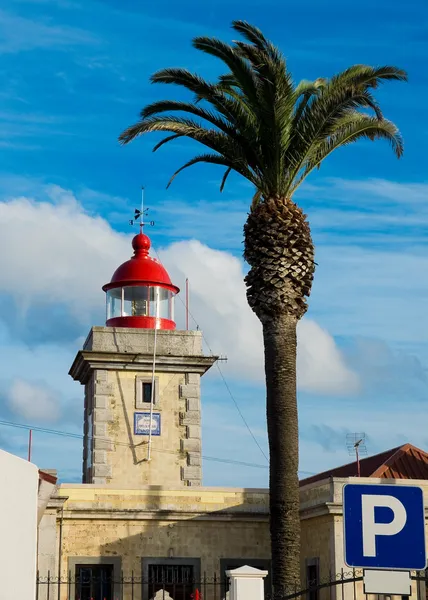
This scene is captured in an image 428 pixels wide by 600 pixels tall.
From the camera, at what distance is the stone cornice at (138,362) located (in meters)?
31.6

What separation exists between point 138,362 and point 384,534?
2447cm

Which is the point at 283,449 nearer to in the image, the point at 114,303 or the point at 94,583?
the point at 94,583

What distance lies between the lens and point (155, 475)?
101 feet

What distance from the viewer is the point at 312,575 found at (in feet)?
84.4

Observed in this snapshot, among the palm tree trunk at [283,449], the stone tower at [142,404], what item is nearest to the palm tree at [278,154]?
the palm tree trunk at [283,449]

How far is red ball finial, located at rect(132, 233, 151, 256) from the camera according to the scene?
1358 inches

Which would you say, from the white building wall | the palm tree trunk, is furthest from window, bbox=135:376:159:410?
the white building wall

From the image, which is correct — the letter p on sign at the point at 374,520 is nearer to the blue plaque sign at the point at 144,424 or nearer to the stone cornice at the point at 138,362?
the blue plaque sign at the point at 144,424

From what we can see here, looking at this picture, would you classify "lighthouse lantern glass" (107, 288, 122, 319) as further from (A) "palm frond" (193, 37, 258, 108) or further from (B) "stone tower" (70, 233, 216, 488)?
(A) "palm frond" (193, 37, 258, 108)

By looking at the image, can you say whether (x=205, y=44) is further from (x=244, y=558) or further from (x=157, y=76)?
(x=244, y=558)

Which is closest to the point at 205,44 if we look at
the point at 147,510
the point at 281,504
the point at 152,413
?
the point at 281,504

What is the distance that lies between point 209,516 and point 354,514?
771 inches

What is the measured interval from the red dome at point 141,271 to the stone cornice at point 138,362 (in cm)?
276

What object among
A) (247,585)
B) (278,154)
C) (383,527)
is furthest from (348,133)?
(383,527)
